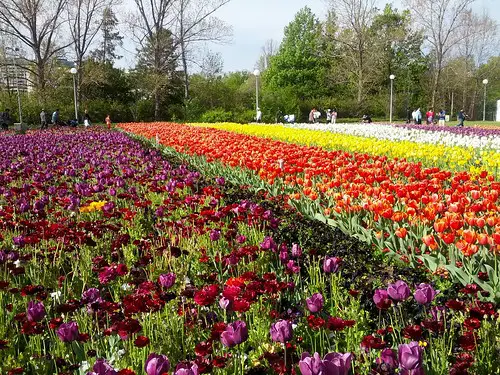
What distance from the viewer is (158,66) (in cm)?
Result: 3931

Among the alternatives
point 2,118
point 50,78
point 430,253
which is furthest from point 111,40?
point 430,253

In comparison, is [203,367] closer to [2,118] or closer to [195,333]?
[195,333]

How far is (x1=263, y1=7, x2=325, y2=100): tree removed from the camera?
53231 mm

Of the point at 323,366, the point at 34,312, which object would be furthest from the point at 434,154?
the point at 323,366

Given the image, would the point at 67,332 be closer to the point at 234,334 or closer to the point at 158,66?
the point at 234,334

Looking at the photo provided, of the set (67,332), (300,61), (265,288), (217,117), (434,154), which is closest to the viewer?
(67,332)

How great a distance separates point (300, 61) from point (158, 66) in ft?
67.0

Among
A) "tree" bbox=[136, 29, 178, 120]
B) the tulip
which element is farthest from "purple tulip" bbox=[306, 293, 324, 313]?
"tree" bbox=[136, 29, 178, 120]

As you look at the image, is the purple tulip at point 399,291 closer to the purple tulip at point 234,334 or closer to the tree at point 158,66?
the purple tulip at point 234,334

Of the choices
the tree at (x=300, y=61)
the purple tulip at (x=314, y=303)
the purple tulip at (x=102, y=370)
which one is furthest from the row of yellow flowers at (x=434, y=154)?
the tree at (x=300, y=61)

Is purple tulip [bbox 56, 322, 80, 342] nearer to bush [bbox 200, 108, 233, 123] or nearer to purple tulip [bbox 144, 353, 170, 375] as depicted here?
purple tulip [bbox 144, 353, 170, 375]

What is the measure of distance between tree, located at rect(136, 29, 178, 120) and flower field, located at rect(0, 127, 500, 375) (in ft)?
106

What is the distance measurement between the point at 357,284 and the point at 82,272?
199 centimetres

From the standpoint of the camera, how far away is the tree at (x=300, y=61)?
53.2 metres
